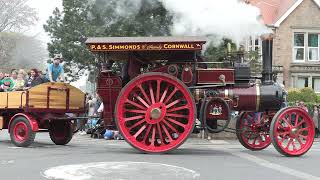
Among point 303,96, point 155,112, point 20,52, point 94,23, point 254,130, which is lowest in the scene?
point 254,130

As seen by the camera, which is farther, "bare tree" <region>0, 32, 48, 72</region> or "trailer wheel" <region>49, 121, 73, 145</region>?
"bare tree" <region>0, 32, 48, 72</region>

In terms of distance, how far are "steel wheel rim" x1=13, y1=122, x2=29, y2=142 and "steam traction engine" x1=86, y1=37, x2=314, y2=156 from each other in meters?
1.94

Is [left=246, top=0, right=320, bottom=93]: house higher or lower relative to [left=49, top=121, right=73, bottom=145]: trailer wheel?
higher

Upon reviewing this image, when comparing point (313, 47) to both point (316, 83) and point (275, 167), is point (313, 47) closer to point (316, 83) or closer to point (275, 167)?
point (316, 83)

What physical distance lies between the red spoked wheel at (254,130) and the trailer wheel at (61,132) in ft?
13.1

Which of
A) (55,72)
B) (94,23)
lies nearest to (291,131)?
(55,72)

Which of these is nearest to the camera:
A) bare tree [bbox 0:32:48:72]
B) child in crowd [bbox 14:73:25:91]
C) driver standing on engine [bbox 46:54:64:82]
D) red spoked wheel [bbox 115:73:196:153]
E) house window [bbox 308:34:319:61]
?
red spoked wheel [bbox 115:73:196:153]

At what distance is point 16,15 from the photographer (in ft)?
162

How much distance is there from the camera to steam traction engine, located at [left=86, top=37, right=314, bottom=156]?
35.3 ft

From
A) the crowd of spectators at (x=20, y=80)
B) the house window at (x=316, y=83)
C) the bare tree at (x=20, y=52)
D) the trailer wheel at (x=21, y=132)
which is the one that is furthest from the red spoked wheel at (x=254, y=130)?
the bare tree at (x=20, y=52)

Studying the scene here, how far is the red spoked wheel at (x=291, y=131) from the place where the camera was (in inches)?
420

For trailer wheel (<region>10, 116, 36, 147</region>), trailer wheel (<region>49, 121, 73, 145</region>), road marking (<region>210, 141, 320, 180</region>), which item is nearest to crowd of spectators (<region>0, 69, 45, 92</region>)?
trailer wheel (<region>10, 116, 36, 147</region>)

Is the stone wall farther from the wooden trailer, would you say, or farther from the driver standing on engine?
the wooden trailer

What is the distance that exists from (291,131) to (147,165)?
11.3ft
